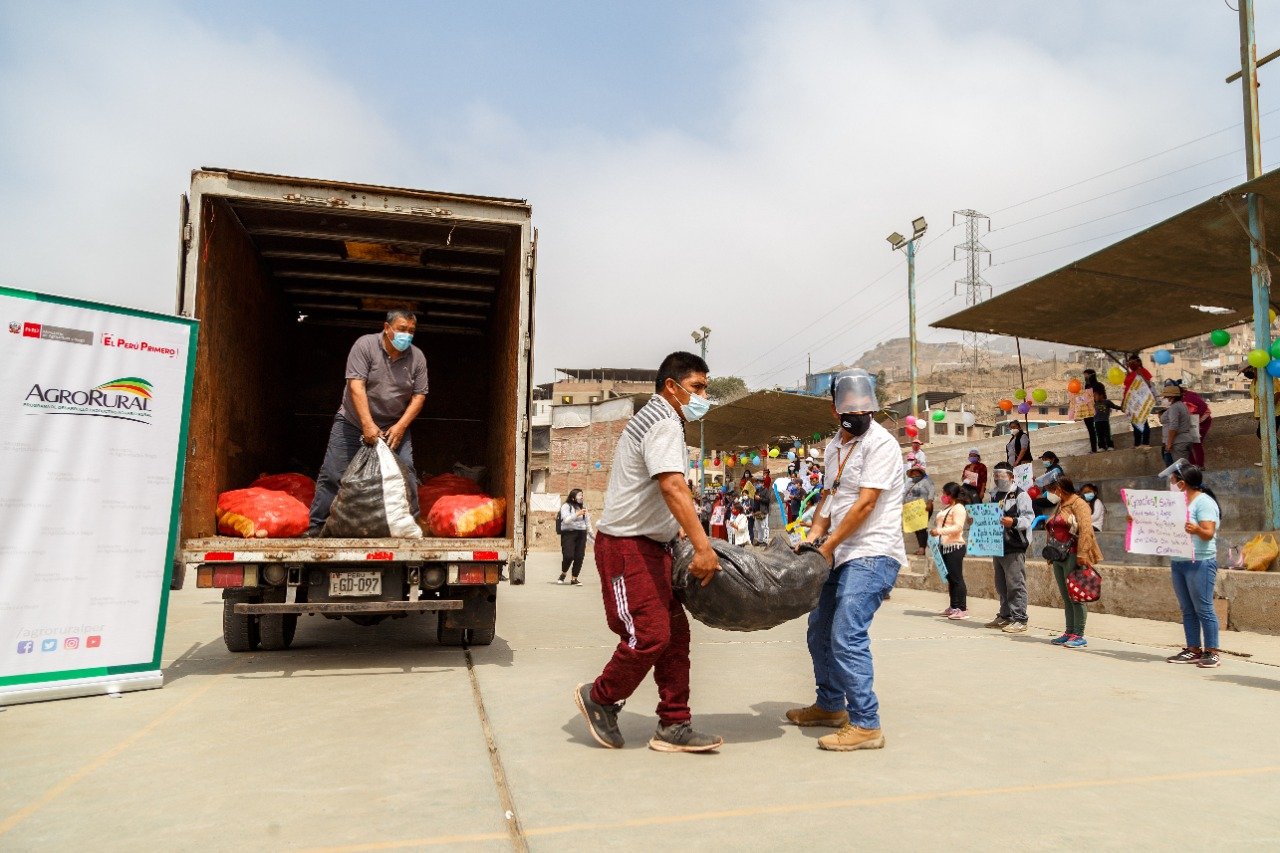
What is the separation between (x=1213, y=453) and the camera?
12.8 metres

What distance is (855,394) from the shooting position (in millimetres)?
4375

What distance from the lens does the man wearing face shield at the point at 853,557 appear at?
4066 mm

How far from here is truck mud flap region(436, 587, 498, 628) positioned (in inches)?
258

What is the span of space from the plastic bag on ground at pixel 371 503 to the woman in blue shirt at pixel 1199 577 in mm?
5862

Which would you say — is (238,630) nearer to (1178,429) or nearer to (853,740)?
(853,740)

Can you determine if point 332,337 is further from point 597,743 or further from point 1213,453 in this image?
point 1213,453

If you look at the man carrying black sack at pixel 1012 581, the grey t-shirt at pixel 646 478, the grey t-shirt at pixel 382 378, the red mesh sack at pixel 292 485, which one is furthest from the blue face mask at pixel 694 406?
the man carrying black sack at pixel 1012 581

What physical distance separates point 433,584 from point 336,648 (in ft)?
5.71

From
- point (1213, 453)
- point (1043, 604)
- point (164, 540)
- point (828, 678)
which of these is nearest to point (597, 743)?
point (828, 678)

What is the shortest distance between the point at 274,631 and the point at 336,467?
147 cm

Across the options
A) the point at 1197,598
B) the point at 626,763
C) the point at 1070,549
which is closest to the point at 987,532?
the point at 1070,549

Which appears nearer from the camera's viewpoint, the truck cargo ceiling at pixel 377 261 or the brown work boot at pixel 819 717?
the brown work boot at pixel 819 717

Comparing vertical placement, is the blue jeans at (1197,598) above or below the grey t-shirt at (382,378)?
below

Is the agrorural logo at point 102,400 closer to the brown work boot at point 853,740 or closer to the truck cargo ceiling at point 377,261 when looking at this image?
the truck cargo ceiling at point 377,261
